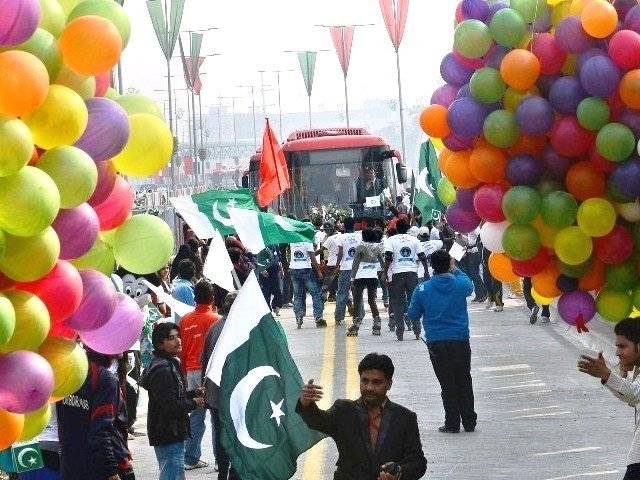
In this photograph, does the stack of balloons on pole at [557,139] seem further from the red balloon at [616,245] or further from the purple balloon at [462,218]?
the purple balloon at [462,218]

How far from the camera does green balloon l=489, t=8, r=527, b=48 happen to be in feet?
33.6

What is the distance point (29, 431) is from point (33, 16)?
1.85 metres

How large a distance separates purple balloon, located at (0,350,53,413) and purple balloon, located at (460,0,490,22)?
14.4 ft

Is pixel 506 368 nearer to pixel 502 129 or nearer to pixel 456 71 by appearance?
pixel 456 71

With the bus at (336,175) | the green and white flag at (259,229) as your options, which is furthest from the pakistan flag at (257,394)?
the bus at (336,175)

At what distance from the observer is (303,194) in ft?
119

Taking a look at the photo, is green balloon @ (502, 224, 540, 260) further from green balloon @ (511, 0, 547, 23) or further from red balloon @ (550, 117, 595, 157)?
green balloon @ (511, 0, 547, 23)

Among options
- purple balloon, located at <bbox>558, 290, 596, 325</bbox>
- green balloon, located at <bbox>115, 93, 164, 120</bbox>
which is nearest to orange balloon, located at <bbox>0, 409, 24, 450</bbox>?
green balloon, located at <bbox>115, 93, 164, 120</bbox>

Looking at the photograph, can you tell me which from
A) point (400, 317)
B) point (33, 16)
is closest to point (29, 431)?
point (33, 16)

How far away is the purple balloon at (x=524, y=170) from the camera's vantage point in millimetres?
10188

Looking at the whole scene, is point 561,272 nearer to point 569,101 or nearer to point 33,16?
point 569,101

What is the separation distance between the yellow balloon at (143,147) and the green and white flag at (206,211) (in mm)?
10945

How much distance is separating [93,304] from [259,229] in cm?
1058

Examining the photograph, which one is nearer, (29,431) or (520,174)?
(29,431)
